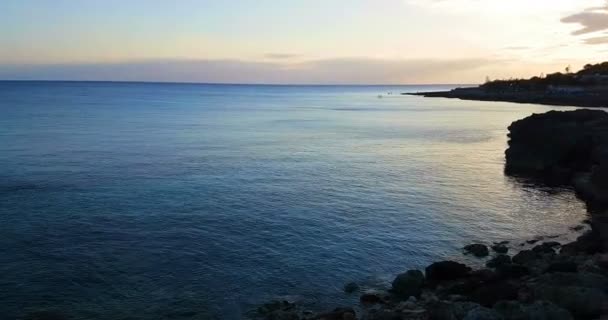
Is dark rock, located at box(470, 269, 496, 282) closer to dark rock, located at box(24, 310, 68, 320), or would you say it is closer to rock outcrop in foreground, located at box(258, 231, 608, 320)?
rock outcrop in foreground, located at box(258, 231, 608, 320)

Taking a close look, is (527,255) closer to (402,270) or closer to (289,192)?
(402,270)

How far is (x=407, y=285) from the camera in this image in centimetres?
2422

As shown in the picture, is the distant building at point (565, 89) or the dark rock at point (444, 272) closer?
the dark rock at point (444, 272)

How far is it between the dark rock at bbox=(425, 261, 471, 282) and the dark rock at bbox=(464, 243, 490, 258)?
396cm

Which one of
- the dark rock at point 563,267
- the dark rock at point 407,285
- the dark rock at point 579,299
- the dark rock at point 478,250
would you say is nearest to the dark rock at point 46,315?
the dark rock at point 407,285

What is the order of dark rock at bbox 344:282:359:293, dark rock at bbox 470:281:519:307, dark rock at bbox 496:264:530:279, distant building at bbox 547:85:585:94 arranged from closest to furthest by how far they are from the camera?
dark rock at bbox 470:281:519:307 < dark rock at bbox 344:282:359:293 < dark rock at bbox 496:264:530:279 < distant building at bbox 547:85:585:94

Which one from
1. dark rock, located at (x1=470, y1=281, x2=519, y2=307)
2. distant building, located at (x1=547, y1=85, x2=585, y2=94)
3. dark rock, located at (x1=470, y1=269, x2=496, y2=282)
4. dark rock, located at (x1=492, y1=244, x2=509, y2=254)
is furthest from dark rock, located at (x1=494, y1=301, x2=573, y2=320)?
distant building, located at (x1=547, y1=85, x2=585, y2=94)

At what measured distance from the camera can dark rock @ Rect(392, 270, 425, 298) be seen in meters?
24.0

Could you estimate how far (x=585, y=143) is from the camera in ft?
173

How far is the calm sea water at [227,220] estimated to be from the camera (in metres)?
24.5

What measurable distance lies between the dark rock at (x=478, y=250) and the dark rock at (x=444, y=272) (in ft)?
13.0

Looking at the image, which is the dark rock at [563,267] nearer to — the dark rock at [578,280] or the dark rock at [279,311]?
the dark rock at [578,280]

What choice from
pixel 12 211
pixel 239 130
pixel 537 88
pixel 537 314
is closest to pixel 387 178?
pixel 12 211

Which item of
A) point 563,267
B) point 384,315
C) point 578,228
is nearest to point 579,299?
point 563,267
